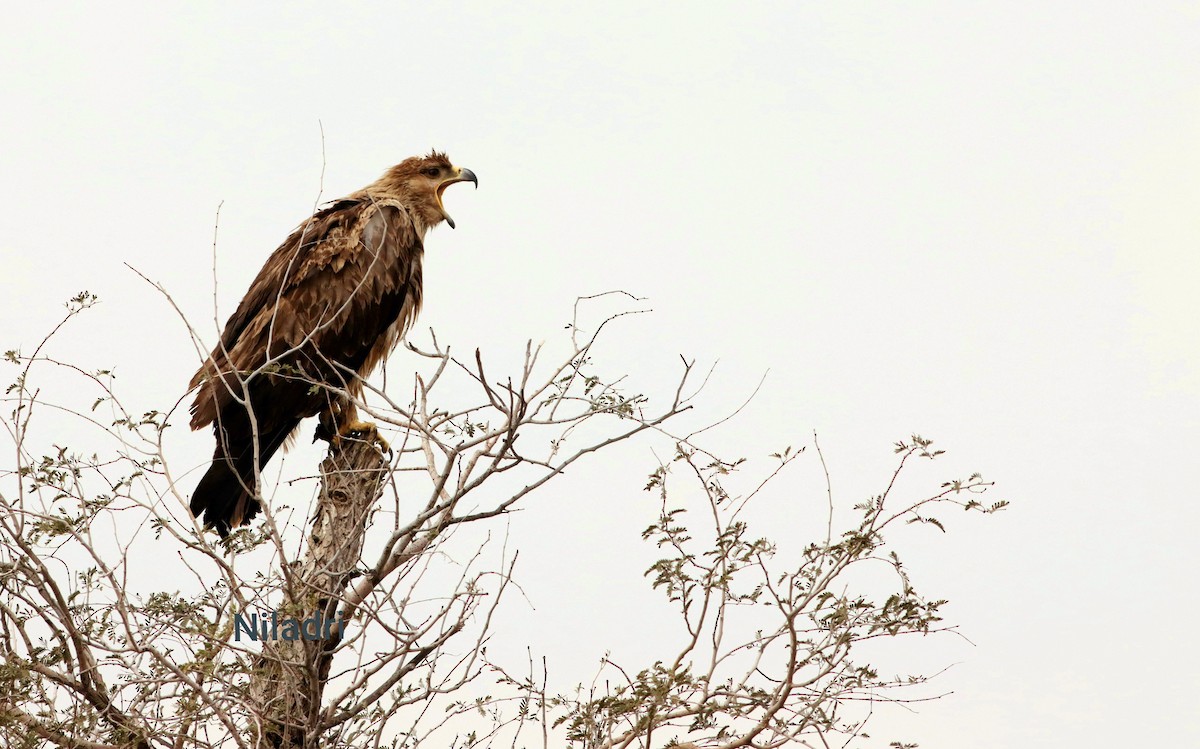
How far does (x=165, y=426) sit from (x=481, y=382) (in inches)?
56.3

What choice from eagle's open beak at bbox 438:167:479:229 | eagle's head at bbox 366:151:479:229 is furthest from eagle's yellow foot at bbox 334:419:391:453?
eagle's open beak at bbox 438:167:479:229

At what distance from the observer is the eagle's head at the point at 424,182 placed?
720 centimetres

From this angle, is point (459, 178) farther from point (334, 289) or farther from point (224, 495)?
point (224, 495)

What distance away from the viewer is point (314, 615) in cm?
462

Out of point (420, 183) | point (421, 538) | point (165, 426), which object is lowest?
point (421, 538)

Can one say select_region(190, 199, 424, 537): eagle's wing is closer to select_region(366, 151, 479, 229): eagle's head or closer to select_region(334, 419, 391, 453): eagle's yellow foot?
select_region(334, 419, 391, 453): eagle's yellow foot

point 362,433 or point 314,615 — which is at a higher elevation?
point 362,433

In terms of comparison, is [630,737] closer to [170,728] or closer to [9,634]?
[170,728]

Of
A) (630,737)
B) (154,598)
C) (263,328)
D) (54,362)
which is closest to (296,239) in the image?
(263,328)

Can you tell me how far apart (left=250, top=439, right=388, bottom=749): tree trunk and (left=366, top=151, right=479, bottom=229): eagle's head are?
7.35ft

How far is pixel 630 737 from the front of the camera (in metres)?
4.45

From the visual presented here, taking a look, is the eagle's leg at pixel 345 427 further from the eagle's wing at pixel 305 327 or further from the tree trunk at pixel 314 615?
the tree trunk at pixel 314 615

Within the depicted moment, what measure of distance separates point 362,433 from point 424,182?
7.01ft

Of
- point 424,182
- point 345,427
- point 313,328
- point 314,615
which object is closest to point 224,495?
point 345,427
